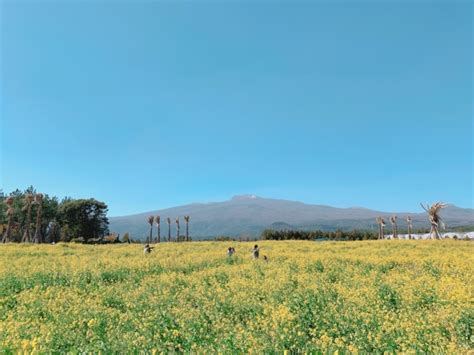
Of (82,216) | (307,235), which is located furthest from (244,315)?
(82,216)

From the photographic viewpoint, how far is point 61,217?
89188 millimetres

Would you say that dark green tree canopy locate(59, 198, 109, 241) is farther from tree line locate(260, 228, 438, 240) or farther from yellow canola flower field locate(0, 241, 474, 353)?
yellow canola flower field locate(0, 241, 474, 353)

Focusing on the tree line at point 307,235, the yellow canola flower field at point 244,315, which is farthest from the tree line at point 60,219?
the yellow canola flower field at point 244,315

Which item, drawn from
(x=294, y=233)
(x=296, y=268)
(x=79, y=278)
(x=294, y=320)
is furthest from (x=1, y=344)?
(x=294, y=233)

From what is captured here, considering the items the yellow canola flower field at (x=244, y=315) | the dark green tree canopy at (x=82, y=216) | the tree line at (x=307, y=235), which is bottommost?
the yellow canola flower field at (x=244, y=315)

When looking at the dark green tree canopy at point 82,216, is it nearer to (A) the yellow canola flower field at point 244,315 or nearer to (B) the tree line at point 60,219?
(B) the tree line at point 60,219

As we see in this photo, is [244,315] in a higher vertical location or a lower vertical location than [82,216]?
lower

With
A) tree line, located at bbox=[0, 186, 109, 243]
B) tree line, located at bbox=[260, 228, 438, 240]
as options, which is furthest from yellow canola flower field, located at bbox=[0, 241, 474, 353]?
tree line, located at bbox=[0, 186, 109, 243]

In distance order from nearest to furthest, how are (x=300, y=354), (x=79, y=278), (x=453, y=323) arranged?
(x=300, y=354) → (x=453, y=323) → (x=79, y=278)

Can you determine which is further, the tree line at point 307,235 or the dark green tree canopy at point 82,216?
the dark green tree canopy at point 82,216

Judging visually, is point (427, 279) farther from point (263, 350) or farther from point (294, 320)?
point (263, 350)

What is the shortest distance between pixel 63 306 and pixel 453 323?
1100cm

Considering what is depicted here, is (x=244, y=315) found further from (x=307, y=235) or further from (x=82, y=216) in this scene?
(x=82, y=216)

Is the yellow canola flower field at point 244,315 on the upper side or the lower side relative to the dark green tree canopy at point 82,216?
lower
